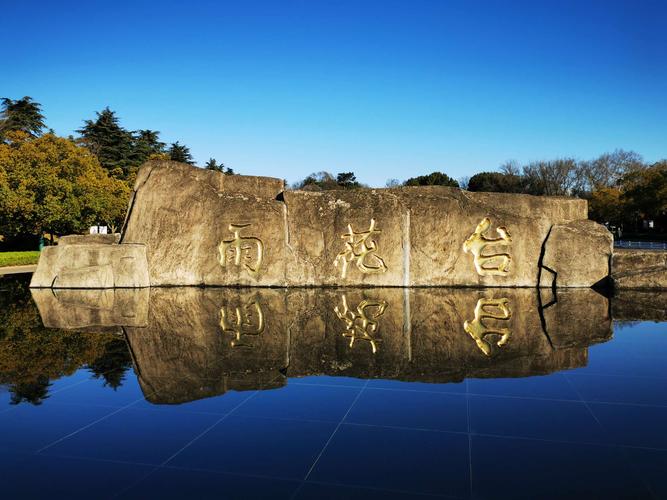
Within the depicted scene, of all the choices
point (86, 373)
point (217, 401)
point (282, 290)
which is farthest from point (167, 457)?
point (282, 290)

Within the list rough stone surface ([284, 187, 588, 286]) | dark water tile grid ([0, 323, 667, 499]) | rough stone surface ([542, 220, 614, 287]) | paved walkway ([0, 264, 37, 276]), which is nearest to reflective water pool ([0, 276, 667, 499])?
dark water tile grid ([0, 323, 667, 499])

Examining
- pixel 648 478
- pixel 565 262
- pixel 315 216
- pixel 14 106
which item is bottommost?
pixel 648 478

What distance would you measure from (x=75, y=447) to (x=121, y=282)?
9393 mm

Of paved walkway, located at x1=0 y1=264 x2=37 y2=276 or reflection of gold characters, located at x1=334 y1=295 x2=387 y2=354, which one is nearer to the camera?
reflection of gold characters, located at x1=334 y1=295 x2=387 y2=354

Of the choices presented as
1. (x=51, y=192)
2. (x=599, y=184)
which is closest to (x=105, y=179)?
(x=51, y=192)

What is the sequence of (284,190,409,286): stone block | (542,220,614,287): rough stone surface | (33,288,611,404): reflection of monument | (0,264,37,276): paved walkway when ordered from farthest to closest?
(0,264,37,276): paved walkway
(284,190,409,286): stone block
(542,220,614,287): rough stone surface
(33,288,611,404): reflection of monument

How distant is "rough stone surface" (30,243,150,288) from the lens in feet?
41.4

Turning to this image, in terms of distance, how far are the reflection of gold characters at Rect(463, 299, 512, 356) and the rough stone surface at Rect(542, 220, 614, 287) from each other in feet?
8.37

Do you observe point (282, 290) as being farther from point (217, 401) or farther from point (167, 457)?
point (167, 457)

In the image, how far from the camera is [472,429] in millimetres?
4082

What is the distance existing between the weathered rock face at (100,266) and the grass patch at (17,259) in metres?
10.2

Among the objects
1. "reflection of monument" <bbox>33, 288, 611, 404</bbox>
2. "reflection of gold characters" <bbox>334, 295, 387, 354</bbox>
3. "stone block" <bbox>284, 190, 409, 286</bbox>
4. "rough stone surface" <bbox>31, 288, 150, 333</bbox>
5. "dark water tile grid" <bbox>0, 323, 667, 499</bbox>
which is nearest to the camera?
"dark water tile grid" <bbox>0, 323, 667, 499</bbox>

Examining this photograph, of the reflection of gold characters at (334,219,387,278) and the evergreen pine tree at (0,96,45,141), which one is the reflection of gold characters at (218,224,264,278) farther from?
the evergreen pine tree at (0,96,45,141)

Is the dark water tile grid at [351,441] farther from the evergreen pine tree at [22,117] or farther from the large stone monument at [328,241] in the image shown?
the evergreen pine tree at [22,117]
